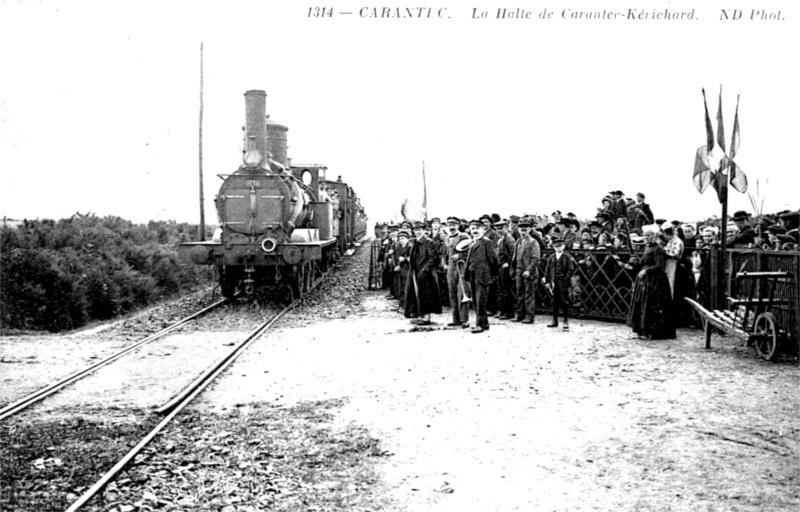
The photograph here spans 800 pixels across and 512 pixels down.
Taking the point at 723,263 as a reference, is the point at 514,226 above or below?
above

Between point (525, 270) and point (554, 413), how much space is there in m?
5.39

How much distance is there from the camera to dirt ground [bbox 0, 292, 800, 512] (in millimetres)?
4293

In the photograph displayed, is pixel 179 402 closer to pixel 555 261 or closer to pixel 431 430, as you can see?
pixel 431 430

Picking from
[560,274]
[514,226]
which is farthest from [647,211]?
[560,274]

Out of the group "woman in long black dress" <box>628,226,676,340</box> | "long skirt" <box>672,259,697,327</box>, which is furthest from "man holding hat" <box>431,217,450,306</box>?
"long skirt" <box>672,259,697,327</box>

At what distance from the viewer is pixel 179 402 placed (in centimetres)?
654

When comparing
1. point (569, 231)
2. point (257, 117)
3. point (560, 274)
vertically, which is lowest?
point (560, 274)

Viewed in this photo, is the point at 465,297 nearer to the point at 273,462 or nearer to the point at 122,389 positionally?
the point at 122,389

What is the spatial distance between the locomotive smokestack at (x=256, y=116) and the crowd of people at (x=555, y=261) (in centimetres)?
405

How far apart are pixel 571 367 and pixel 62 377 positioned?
5.76 metres

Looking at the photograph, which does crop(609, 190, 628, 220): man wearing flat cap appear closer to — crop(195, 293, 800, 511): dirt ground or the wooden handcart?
crop(195, 293, 800, 511): dirt ground

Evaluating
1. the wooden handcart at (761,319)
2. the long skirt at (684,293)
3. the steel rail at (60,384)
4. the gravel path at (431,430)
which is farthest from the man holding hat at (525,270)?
the steel rail at (60,384)

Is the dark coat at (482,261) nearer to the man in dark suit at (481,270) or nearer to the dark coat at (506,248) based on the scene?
the man in dark suit at (481,270)

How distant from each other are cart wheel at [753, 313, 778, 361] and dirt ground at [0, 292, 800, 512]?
16cm
